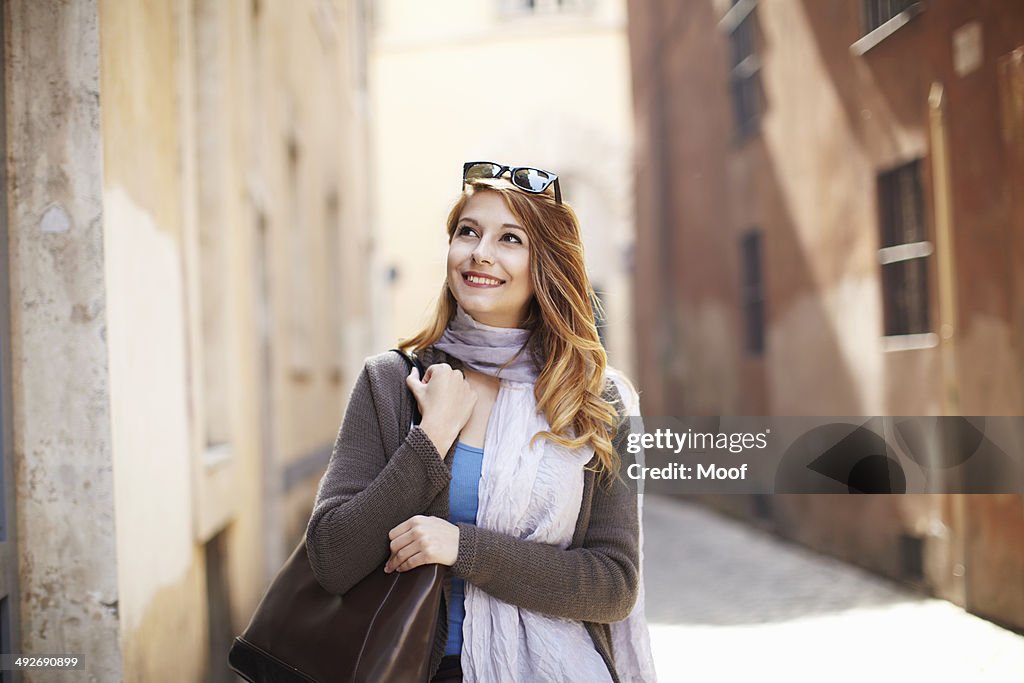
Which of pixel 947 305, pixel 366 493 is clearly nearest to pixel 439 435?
pixel 366 493

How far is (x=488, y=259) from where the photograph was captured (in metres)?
2.68

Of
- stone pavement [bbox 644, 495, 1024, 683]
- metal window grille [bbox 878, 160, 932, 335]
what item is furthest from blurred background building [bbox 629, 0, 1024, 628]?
stone pavement [bbox 644, 495, 1024, 683]

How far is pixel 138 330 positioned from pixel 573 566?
6.04ft

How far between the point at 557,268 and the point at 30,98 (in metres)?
1.62

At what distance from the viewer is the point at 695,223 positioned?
41.5 ft

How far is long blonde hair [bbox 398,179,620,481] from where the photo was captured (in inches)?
105

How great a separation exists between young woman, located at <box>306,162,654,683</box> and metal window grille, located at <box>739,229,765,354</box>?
840 centimetres

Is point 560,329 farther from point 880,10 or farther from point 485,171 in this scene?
point 880,10

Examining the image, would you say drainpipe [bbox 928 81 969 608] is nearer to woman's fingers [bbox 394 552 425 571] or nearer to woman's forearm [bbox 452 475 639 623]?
woman's forearm [bbox 452 475 639 623]

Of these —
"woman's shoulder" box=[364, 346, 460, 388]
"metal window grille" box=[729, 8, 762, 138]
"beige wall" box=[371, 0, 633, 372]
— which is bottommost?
"woman's shoulder" box=[364, 346, 460, 388]

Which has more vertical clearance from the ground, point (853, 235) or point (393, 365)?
point (853, 235)

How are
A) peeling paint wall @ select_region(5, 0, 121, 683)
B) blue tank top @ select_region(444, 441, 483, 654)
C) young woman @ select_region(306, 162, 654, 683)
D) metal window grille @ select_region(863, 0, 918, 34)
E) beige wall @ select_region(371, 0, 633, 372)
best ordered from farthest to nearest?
beige wall @ select_region(371, 0, 633, 372) → metal window grille @ select_region(863, 0, 918, 34) → peeling paint wall @ select_region(5, 0, 121, 683) → blue tank top @ select_region(444, 441, 483, 654) → young woman @ select_region(306, 162, 654, 683)

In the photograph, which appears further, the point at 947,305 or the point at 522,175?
the point at 947,305

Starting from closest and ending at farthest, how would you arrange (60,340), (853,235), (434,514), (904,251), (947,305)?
(434,514)
(60,340)
(947,305)
(904,251)
(853,235)
